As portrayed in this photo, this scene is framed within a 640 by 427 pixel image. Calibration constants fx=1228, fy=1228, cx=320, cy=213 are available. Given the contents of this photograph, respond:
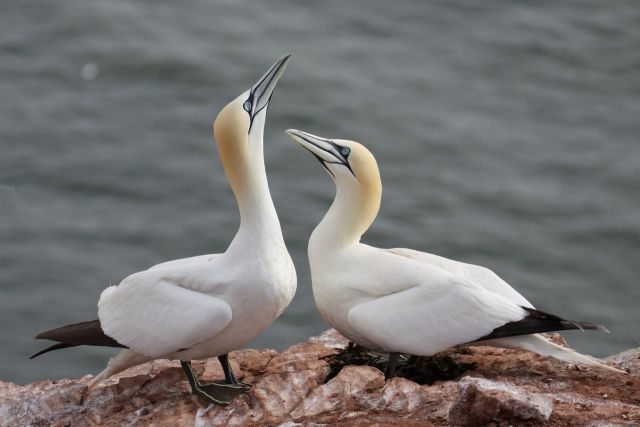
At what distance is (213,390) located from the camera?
616 centimetres

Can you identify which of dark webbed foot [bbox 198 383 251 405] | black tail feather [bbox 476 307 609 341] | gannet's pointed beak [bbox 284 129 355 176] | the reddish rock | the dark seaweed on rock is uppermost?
gannet's pointed beak [bbox 284 129 355 176]

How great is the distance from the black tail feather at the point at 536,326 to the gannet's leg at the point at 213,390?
4.22ft

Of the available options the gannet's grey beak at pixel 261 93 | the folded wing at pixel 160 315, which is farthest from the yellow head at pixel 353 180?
the folded wing at pixel 160 315

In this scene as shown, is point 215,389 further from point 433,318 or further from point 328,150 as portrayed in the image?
point 328,150

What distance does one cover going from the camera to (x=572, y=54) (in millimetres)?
15898

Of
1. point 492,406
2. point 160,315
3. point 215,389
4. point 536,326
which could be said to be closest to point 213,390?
point 215,389

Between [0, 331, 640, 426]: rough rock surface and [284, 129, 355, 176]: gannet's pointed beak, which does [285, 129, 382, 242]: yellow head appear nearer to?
[284, 129, 355, 176]: gannet's pointed beak

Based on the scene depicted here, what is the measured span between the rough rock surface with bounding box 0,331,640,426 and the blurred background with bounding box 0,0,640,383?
16.7 ft

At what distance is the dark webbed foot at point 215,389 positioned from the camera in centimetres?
609

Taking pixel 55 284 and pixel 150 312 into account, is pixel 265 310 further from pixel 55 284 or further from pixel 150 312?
pixel 55 284

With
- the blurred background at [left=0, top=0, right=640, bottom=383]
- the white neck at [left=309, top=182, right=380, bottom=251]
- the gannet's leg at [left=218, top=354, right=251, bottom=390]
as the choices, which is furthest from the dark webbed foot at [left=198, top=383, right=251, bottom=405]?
the blurred background at [left=0, top=0, right=640, bottom=383]

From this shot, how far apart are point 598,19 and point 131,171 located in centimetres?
686

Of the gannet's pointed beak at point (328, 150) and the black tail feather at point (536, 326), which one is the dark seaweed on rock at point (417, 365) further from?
the gannet's pointed beak at point (328, 150)

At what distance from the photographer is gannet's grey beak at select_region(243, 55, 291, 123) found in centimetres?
650
